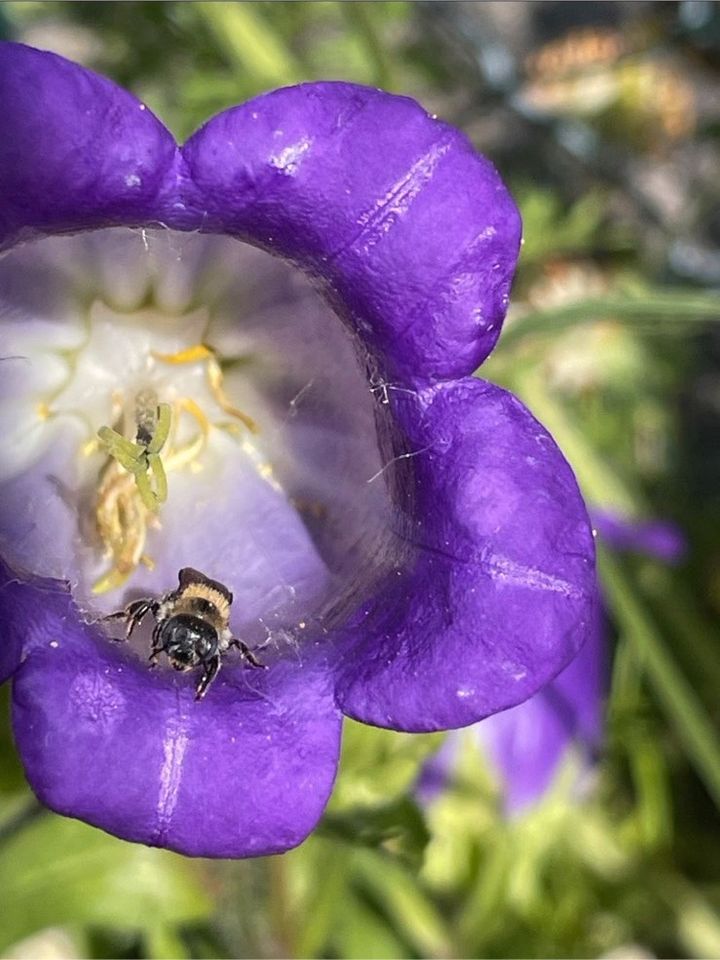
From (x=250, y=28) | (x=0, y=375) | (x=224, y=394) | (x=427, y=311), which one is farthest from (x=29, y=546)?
(x=250, y=28)

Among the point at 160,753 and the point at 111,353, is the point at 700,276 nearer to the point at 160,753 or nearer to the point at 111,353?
the point at 111,353

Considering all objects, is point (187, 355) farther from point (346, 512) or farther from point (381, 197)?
point (381, 197)

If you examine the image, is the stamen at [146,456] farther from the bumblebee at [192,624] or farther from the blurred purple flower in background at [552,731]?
the blurred purple flower in background at [552,731]

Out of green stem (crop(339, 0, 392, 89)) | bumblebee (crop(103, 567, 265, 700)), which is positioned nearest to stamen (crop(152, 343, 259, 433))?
bumblebee (crop(103, 567, 265, 700))

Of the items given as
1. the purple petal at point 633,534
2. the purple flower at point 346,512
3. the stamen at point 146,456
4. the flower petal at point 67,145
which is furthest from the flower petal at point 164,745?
the purple petal at point 633,534

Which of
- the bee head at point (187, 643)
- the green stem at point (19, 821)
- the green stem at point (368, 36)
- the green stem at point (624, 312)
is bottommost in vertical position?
the green stem at point (19, 821)

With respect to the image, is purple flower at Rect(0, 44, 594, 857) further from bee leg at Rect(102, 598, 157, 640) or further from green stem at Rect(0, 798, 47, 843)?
green stem at Rect(0, 798, 47, 843)
